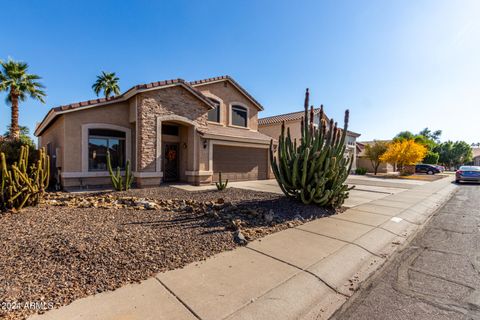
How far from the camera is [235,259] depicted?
4.16m

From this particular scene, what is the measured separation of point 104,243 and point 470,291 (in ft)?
19.8

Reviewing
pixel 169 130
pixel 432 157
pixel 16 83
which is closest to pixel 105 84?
pixel 16 83

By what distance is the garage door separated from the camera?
15012mm

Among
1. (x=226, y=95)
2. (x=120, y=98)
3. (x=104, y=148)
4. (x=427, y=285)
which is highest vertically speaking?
(x=226, y=95)

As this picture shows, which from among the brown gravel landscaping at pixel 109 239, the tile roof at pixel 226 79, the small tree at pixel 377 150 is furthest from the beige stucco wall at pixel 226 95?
the small tree at pixel 377 150

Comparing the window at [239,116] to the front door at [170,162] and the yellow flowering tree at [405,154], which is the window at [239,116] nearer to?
the front door at [170,162]

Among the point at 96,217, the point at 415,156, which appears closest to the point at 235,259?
the point at 96,217

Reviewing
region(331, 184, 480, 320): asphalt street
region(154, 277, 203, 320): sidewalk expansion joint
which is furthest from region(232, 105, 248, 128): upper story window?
region(154, 277, 203, 320): sidewalk expansion joint

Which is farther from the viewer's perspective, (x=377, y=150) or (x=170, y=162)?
(x=377, y=150)

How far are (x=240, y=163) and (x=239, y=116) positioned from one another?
4.41m

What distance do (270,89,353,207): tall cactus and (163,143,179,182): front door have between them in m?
8.41

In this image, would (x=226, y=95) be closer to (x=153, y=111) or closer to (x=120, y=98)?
(x=153, y=111)

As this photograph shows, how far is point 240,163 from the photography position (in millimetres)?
16219

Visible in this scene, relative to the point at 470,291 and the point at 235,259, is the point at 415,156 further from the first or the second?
the point at 235,259
